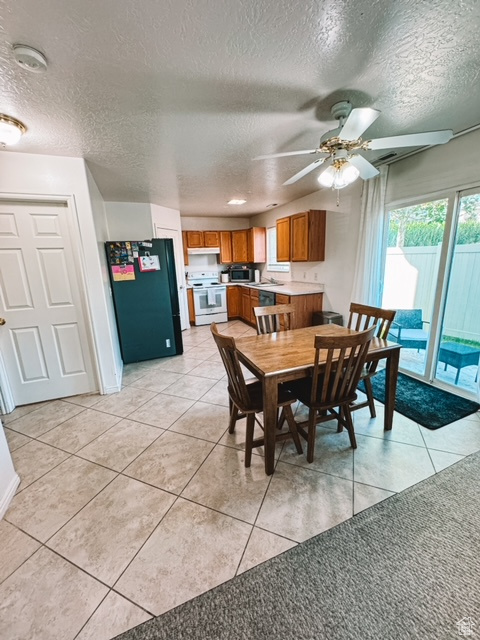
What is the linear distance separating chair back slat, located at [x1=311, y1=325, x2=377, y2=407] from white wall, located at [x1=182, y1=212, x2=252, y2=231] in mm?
5088

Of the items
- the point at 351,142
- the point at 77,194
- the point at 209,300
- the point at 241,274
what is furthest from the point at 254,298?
the point at 351,142

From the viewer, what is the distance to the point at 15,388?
2.68m

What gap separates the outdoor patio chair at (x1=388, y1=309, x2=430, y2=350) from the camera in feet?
9.87

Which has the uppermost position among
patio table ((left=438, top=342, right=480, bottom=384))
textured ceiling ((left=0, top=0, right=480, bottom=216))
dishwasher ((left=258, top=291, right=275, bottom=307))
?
textured ceiling ((left=0, top=0, right=480, bottom=216))

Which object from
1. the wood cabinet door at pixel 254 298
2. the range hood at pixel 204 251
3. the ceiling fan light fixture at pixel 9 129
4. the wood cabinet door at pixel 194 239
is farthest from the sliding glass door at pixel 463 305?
the wood cabinet door at pixel 194 239

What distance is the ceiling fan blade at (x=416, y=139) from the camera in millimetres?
1532

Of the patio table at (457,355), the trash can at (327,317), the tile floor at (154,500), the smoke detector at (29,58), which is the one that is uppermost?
the smoke detector at (29,58)

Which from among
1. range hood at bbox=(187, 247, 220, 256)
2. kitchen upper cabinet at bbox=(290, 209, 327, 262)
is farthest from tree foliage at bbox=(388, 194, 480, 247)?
range hood at bbox=(187, 247, 220, 256)

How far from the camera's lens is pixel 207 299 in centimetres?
570

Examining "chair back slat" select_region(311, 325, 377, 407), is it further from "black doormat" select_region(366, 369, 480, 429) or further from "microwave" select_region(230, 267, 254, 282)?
"microwave" select_region(230, 267, 254, 282)

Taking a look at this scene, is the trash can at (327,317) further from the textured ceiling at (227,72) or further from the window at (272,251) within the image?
the textured ceiling at (227,72)

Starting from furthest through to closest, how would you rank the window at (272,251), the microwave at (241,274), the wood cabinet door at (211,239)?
the microwave at (241,274) → the wood cabinet door at (211,239) → the window at (272,251)

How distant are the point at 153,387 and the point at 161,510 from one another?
5.45 ft

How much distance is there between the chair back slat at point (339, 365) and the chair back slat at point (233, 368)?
0.46m
